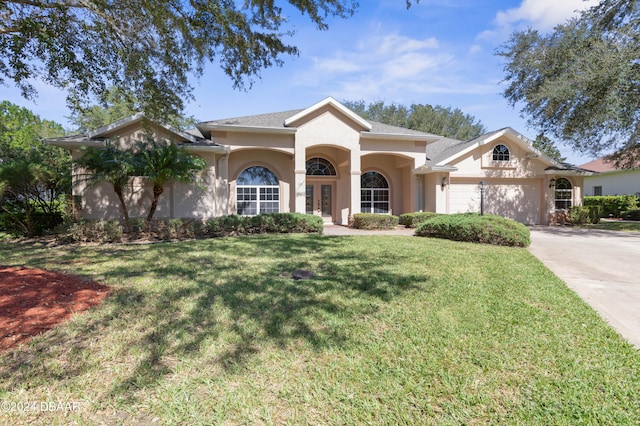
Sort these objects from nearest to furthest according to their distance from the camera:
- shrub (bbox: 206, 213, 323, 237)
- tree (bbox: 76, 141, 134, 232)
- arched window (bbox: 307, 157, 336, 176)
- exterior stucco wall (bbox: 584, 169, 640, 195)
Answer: tree (bbox: 76, 141, 134, 232) → shrub (bbox: 206, 213, 323, 237) → arched window (bbox: 307, 157, 336, 176) → exterior stucco wall (bbox: 584, 169, 640, 195)

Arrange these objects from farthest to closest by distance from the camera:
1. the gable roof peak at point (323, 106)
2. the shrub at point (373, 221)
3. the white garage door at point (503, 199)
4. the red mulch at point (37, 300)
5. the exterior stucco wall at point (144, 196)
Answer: the white garage door at point (503, 199)
the shrub at point (373, 221)
the gable roof peak at point (323, 106)
the exterior stucco wall at point (144, 196)
the red mulch at point (37, 300)

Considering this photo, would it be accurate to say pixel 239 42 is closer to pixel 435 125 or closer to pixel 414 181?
pixel 414 181

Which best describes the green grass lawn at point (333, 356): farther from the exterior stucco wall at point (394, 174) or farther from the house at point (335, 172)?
the exterior stucco wall at point (394, 174)

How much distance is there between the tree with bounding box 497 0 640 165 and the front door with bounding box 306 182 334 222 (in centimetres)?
1156

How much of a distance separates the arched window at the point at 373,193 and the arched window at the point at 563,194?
404 inches

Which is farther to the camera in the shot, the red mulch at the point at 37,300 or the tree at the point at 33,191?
the tree at the point at 33,191

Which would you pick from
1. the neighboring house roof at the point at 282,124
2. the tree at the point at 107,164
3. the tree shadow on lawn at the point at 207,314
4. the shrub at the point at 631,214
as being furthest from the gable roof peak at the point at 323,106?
the shrub at the point at 631,214

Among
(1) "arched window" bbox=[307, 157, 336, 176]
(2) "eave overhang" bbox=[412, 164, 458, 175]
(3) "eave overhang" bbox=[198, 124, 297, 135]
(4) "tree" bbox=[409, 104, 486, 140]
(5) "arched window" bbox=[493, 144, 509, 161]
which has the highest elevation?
(4) "tree" bbox=[409, 104, 486, 140]

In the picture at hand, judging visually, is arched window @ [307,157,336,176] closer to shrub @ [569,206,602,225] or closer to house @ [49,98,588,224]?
house @ [49,98,588,224]

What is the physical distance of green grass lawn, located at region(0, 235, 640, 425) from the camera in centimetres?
243

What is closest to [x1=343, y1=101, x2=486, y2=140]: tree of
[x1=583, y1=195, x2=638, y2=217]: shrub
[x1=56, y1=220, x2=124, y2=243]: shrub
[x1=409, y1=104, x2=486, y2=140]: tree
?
[x1=409, y1=104, x2=486, y2=140]: tree

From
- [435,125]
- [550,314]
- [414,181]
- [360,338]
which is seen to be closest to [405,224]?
[414,181]

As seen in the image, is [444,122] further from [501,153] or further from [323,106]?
[323,106]

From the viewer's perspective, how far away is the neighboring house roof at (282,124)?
14297mm
